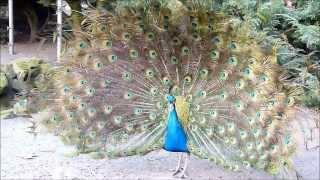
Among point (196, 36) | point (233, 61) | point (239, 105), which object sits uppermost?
point (196, 36)

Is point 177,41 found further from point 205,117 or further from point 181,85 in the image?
point 205,117

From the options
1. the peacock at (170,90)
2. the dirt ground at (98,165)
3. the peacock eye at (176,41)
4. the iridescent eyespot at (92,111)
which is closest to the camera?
the peacock at (170,90)

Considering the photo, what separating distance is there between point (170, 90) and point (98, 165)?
4.50 feet

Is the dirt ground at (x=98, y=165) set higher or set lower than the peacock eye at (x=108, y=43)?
lower

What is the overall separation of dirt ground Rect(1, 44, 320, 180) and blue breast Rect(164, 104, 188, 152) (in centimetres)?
51

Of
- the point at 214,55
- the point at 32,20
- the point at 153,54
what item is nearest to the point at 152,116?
the point at 153,54

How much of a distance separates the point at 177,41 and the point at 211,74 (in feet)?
1.42

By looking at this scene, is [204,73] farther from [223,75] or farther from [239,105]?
[239,105]

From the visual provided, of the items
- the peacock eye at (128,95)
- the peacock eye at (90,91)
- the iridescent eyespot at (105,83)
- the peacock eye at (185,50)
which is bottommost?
the peacock eye at (128,95)

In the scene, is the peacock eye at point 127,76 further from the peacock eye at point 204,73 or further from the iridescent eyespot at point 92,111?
the peacock eye at point 204,73

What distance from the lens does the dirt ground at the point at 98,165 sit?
5.48 metres

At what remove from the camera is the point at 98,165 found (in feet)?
19.1

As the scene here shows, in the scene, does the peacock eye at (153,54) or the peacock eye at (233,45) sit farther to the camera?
the peacock eye at (153,54)

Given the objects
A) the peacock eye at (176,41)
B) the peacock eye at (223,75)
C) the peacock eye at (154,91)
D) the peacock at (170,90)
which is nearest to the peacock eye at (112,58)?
the peacock at (170,90)
